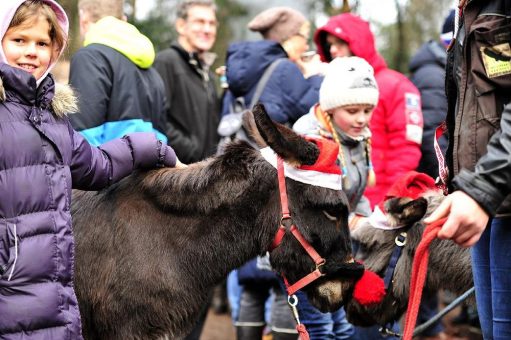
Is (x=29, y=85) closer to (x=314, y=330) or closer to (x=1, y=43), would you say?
(x=1, y=43)

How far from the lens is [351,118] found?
17.0ft

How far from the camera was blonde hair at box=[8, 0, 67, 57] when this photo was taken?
11.5 feet

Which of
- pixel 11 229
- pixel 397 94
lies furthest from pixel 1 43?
pixel 397 94

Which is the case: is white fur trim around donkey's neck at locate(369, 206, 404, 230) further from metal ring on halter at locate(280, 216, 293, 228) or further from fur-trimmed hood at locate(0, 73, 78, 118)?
fur-trimmed hood at locate(0, 73, 78, 118)

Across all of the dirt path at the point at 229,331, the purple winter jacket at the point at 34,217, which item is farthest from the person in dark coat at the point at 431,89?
the purple winter jacket at the point at 34,217

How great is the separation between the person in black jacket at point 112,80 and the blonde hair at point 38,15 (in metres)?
1.15

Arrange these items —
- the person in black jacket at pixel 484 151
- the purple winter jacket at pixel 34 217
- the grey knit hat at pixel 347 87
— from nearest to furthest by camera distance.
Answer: the person in black jacket at pixel 484 151
the purple winter jacket at pixel 34 217
the grey knit hat at pixel 347 87

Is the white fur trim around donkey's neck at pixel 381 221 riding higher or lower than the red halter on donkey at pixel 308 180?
lower

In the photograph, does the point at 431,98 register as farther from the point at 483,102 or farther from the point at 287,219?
the point at 483,102

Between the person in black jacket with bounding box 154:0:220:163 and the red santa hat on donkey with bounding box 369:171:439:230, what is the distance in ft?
7.12

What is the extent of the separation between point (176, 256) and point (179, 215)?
200 mm

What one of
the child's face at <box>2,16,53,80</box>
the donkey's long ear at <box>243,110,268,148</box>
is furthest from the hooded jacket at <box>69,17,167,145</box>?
the child's face at <box>2,16,53,80</box>

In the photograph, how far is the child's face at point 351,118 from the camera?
5.18 m

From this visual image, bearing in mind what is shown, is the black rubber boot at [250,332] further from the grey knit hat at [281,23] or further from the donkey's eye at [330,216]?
the grey knit hat at [281,23]
